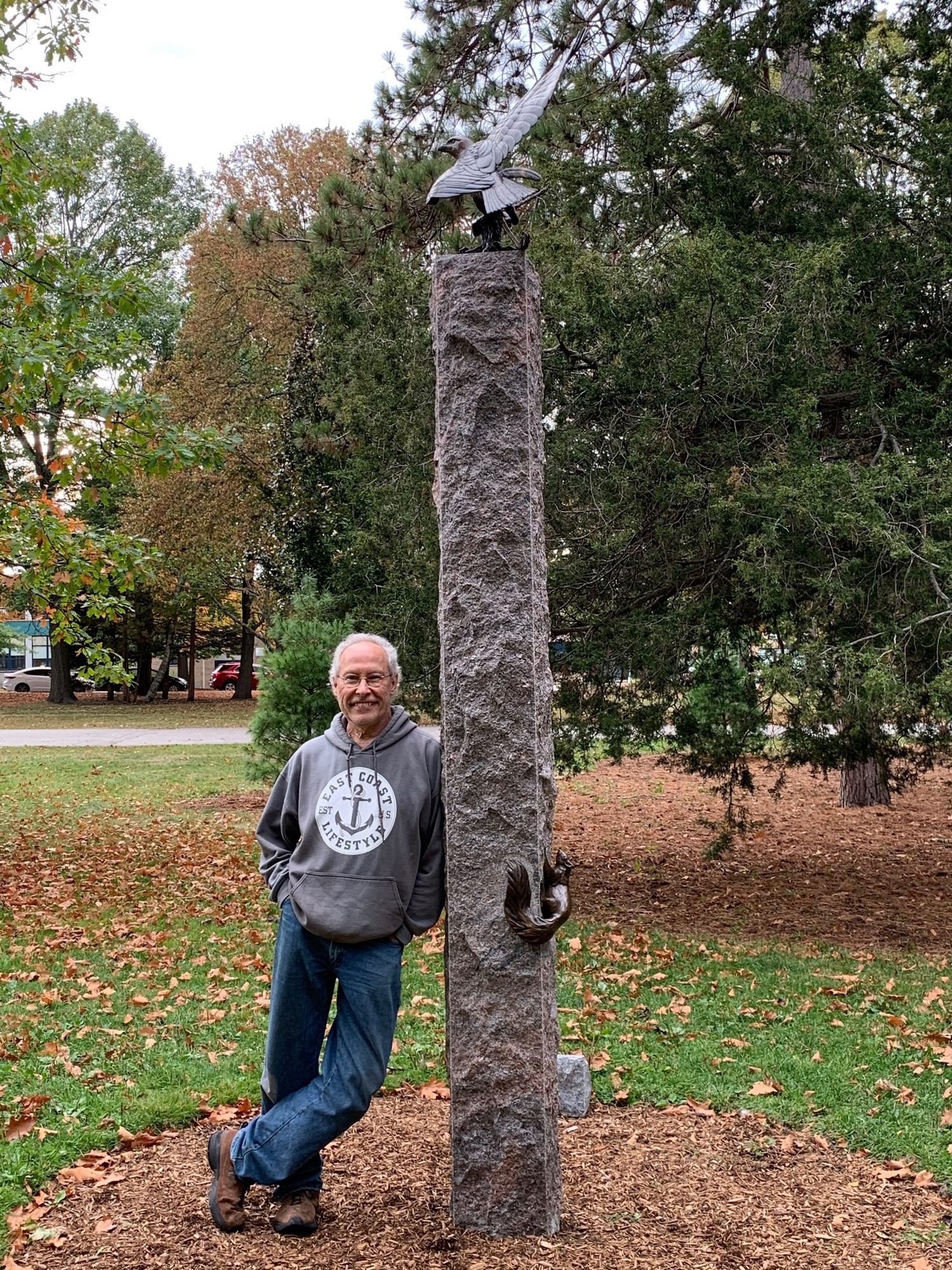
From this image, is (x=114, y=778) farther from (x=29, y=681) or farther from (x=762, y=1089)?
(x=29, y=681)

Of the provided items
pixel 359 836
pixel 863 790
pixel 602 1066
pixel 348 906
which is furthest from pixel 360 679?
pixel 863 790

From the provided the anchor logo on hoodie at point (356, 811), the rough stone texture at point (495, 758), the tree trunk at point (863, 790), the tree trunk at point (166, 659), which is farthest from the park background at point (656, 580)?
the tree trunk at point (166, 659)

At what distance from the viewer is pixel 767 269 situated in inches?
277

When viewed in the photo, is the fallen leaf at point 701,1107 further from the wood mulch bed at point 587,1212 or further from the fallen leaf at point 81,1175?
the fallen leaf at point 81,1175

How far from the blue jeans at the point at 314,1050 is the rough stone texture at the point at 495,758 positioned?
0.25 meters

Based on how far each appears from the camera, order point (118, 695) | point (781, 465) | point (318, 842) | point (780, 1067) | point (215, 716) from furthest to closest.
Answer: point (118, 695) → point (215, 716) → point (781, 465) → point (780, 1067) → point (318, 842)

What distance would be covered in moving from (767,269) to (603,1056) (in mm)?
4642

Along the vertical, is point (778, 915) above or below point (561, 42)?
below

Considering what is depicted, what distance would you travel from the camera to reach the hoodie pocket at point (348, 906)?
3457 mm

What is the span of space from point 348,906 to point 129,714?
3039 cm

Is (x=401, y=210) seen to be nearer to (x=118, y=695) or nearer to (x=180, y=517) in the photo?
(x=180, y=517)

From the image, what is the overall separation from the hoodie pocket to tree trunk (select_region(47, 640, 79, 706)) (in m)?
35.3

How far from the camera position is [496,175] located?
12.1ft

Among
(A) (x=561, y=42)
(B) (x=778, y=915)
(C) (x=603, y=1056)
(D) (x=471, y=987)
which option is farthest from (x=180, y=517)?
(D) (x=471, y=987)
